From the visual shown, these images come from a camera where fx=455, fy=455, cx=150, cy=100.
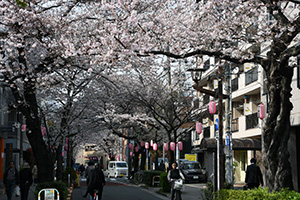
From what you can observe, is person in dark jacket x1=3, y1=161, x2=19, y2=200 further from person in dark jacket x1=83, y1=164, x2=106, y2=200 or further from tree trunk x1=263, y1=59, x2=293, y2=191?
tree trunk x1=263, y1=59, x2=293, y2=191

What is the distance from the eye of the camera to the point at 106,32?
1372 cm

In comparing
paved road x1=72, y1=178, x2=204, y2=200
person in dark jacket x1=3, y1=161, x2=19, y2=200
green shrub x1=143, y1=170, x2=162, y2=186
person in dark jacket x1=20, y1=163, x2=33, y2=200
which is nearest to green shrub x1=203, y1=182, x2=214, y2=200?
paved road x1=72, y1=178, x2=204, y2=200

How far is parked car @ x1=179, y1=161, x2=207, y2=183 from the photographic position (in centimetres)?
3753

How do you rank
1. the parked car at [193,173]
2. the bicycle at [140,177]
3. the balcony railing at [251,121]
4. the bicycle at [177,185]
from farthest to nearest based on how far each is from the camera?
1. the parked car at [193,173]
2. the bicycle at [140,177]
3. the balcony railing at [251,121]
4. the bicycle at [177,185]

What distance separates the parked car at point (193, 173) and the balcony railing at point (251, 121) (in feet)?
24.5

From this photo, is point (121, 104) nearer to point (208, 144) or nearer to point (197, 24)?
point (208, 144)

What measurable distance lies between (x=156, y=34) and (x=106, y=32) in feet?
5.56

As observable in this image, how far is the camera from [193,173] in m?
37.9

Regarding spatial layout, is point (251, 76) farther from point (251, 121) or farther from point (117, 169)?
point (117, 169)

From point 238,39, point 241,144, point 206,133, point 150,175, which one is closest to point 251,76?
point 241,144

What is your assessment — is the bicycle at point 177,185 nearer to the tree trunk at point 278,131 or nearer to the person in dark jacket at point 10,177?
the person in dark jacket at point 10,177

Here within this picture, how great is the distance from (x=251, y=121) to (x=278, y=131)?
21.2m

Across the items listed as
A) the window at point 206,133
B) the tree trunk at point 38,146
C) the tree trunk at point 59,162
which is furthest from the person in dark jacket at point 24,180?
the window at point 206,133

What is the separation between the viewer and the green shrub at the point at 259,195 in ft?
28.4
